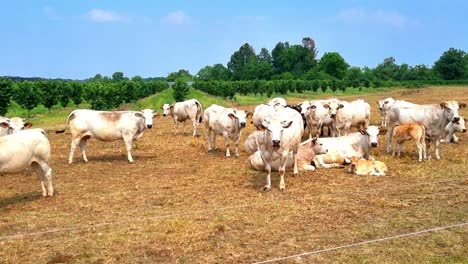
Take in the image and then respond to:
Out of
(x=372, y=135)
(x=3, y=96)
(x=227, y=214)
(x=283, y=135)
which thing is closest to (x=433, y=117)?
(x=372, y=135)

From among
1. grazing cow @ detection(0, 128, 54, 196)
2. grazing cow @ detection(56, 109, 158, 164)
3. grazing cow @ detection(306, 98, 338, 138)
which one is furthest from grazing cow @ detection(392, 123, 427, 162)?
grazing cow @ detection(0, 128, 54, 196)

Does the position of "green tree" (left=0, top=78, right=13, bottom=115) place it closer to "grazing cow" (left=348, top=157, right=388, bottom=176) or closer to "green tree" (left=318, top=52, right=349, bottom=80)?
"grazing cow" (left=348, top=157, right=388, bottom=176)

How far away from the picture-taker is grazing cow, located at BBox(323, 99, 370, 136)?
17.3m

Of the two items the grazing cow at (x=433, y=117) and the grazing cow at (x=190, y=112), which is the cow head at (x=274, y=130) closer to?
the grazing cow at (x=433, y=117)

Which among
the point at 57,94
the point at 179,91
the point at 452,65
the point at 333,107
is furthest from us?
the point at 452,65

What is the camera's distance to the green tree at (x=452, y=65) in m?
99.9

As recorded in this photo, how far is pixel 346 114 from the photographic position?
17344mm

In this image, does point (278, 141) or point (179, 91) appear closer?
point (278, 141)

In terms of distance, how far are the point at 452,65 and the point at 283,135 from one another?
10466cm

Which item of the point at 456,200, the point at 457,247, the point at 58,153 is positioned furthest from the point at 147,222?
the point at 58,153

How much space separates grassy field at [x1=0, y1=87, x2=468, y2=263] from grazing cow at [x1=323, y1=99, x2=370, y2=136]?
3.60 metres

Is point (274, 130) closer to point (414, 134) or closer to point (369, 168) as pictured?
point (369, 168)

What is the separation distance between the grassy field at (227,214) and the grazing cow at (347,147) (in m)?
0.82

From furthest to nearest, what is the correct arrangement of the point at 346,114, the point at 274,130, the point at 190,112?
1. the point at 190,112
2. the point at 346,114
3. the point at 274,130
